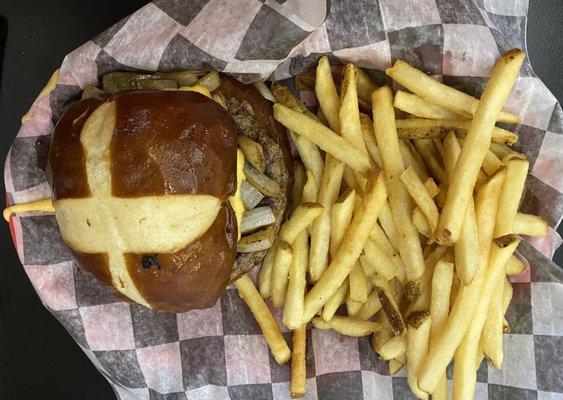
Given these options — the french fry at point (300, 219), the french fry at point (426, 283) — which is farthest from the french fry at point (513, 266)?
the french fry at point (300, 219)

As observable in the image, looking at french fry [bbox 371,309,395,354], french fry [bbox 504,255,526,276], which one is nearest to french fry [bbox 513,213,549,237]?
french fry [bbox 504,255,526,276]

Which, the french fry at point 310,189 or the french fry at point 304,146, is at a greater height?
the french fry at point 304,146

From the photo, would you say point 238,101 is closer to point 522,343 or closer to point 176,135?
point 176,135

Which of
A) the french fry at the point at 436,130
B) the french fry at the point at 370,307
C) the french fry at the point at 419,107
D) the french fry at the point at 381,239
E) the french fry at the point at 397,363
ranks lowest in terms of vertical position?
the french fry at the point at 397,363

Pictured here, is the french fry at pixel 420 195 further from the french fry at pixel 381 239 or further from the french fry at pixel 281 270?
the french fry at pixel 281 270

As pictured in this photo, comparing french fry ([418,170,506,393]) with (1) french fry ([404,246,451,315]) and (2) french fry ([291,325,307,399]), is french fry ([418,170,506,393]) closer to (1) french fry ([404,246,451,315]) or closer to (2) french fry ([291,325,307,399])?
(1) french fry ([404,246,451,315])
